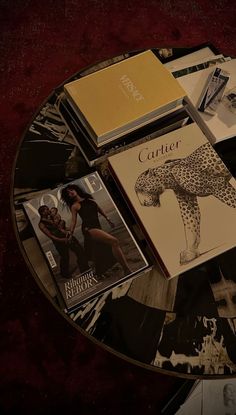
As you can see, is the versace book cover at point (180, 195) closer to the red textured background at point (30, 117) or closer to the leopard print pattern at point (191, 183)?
the leopard print pattern at point (191, 183)

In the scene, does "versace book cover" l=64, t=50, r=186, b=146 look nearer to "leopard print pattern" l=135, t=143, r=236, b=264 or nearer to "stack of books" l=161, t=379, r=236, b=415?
"leopard print pattern" l=135, t=143, r=236, b=264

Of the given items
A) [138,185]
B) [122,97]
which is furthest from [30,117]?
[138,185]

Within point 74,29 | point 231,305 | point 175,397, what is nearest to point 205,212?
point 231,305

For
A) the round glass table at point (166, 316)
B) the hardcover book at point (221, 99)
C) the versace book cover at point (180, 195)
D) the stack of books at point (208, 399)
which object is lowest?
the stack of books at point (208, 399)

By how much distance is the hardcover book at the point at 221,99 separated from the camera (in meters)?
0.97

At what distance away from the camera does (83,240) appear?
84cm

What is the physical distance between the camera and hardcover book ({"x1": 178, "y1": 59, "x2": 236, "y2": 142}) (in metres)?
0.97

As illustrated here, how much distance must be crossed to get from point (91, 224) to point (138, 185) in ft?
0.49

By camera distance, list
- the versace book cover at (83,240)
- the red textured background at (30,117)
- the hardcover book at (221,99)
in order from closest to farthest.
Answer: the versace book cover at (83,240) → the hardcover book at (221,99) → the red textured background at (30,117)

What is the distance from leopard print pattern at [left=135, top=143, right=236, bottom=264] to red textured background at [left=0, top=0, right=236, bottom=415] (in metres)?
0.60

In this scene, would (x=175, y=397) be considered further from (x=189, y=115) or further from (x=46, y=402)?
(x=189, y=115)

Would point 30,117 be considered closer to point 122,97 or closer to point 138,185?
point 122,97

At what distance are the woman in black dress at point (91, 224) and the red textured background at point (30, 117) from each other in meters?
0.50

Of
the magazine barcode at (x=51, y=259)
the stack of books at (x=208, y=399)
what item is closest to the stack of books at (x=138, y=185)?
the magazine barcode at (x=51, y=259)
